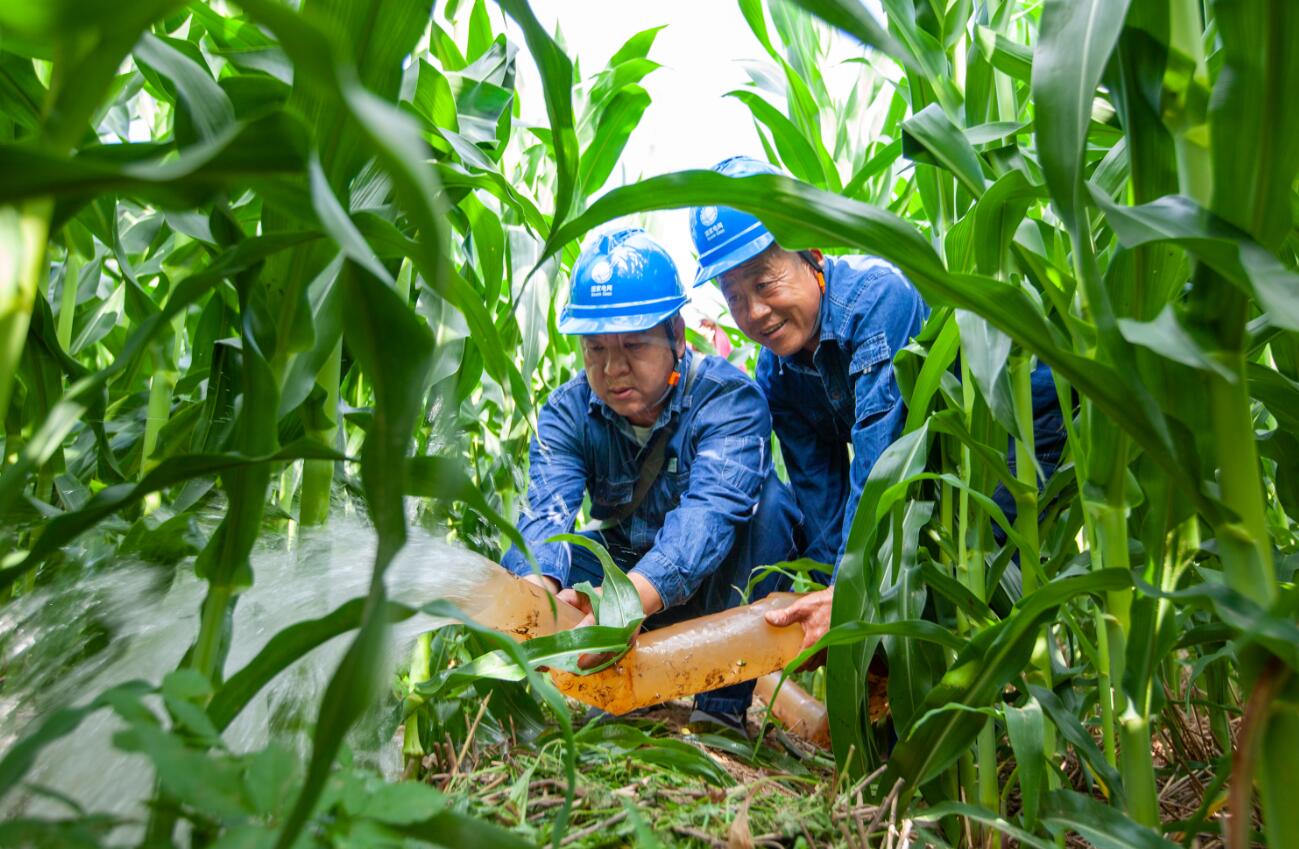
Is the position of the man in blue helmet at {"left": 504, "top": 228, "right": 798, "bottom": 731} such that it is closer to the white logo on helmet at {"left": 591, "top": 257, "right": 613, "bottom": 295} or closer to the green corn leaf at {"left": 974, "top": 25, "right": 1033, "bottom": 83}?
the white logo on helmet at {"left": 591, "top": 257, "right": 613, "bottom": 295}

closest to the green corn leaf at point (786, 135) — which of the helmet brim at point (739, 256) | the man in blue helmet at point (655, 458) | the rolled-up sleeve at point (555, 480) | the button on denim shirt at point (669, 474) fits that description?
the helmet brim at point (739, 256)

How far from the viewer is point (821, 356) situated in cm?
176

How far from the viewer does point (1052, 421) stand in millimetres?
1575

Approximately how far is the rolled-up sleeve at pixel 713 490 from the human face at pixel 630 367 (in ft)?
0.37

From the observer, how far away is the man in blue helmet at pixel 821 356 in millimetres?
1471

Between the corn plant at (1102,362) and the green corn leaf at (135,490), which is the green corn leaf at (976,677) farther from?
the green corn leaf at (135,490)

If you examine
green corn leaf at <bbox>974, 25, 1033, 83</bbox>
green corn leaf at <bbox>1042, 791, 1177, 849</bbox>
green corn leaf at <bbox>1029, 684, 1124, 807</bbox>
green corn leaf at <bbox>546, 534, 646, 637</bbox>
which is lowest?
green corn leaf at <bbox>1029, 684, 1124, 807</bbox>

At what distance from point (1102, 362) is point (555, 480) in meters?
1.57

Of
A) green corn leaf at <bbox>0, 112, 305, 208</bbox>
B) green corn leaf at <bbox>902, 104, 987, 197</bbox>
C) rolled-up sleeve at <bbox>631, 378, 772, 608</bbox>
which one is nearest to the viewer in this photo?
green corn leaf at <bbox>0, 112, 305, 208</bbox>

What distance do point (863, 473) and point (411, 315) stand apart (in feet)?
3.72

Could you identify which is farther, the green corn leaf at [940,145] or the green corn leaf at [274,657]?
the green corn leaf at [940,145]

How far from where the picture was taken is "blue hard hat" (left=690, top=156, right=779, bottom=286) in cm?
171

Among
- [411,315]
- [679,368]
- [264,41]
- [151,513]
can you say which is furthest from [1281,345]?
[679,368]

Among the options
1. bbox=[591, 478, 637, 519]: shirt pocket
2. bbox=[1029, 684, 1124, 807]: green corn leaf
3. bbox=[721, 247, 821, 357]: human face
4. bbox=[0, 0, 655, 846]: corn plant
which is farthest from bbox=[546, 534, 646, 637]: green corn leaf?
bbox=[591, 478, 637, 519]: shirt pocket
